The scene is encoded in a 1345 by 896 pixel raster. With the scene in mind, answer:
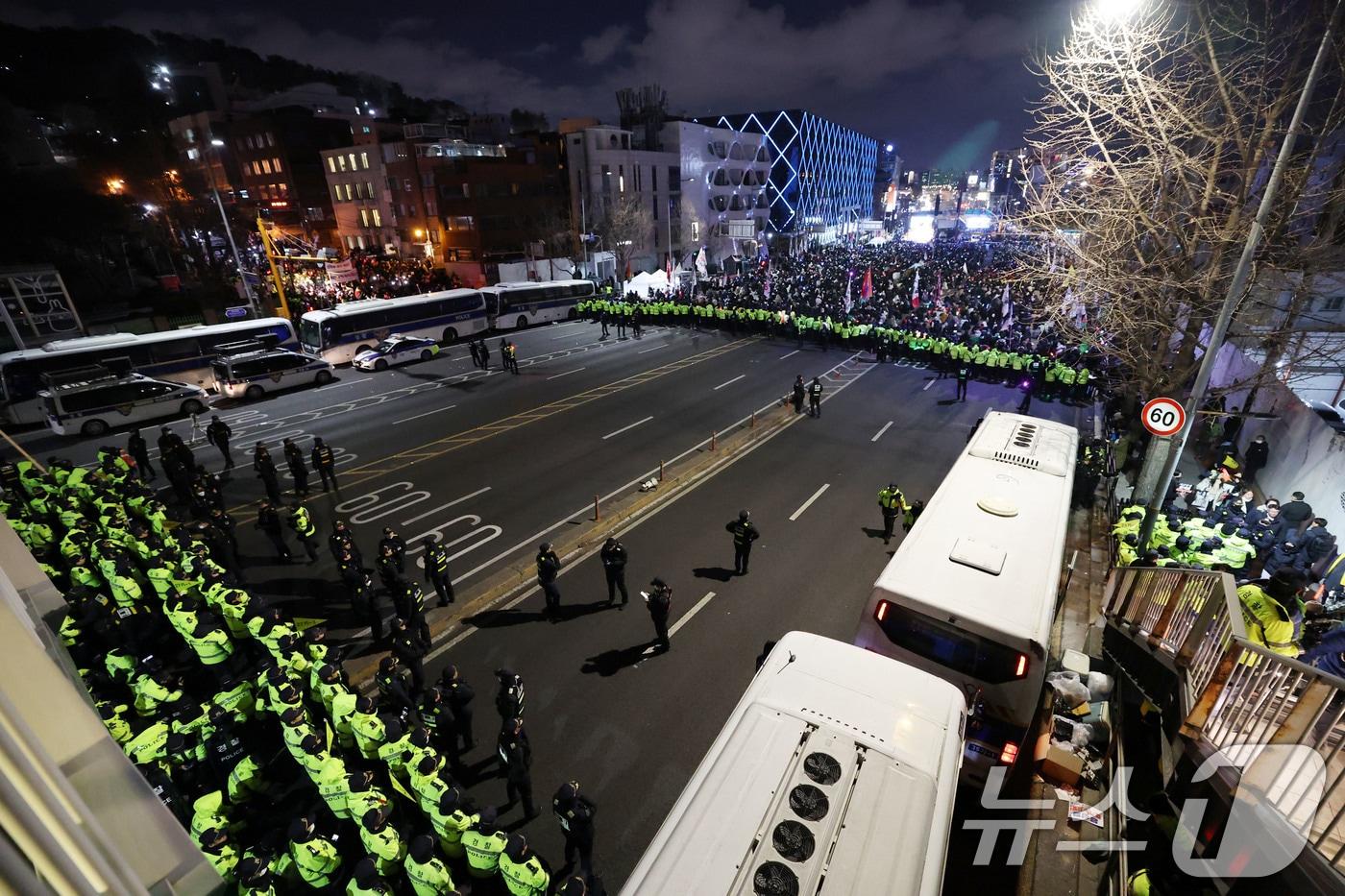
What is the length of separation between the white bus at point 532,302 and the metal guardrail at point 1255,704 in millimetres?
35405

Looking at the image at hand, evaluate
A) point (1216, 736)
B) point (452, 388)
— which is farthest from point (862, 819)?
point (452, 388)

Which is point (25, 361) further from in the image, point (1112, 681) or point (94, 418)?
point (1112, 681)

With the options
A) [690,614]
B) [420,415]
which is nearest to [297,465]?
[420,415]

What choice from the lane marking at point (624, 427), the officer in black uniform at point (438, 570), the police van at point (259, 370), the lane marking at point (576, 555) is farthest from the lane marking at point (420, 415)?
the officer in black uniform at point (438, 570)

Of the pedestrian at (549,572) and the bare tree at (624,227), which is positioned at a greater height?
the bare tree at (624,227)

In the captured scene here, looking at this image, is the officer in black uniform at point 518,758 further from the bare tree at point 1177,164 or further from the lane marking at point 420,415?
the lane marking at point 420,415

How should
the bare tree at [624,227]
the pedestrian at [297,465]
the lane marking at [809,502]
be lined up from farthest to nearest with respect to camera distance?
the bare tree at [624,227] < the pedestrian at [297,465] < the lane marking at [809,502]

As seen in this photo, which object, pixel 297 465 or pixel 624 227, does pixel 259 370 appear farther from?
pixel 624 227

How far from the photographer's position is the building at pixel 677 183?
5294 cm

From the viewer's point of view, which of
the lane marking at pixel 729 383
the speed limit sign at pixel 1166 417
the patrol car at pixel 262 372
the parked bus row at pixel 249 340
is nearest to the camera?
the speed limit sign at pixel 1166 417

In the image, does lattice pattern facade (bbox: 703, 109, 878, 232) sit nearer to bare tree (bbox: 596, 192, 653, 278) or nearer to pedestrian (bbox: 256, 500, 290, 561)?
bare tree (bbox: 596, 192, 653, 278)

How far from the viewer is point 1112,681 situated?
8.26 m

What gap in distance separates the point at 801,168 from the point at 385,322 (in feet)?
250

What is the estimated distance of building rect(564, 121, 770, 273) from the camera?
174 ft
